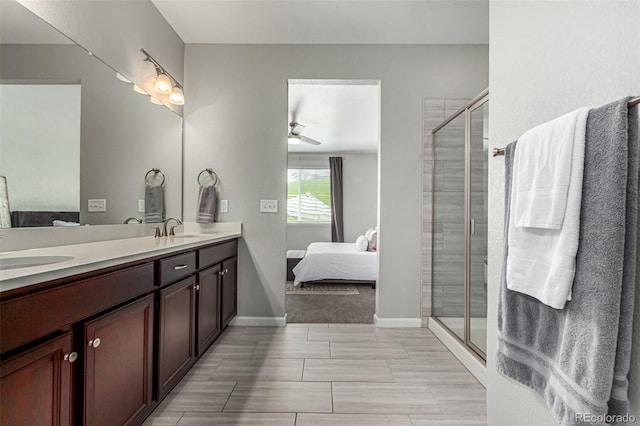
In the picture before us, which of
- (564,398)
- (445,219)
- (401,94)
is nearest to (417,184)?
(445,219)

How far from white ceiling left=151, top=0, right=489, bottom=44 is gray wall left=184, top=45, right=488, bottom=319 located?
11cm

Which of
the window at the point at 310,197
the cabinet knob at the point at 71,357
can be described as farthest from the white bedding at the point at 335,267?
the cabinet knob at the point at 71,357

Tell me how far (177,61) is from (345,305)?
301 centimetres

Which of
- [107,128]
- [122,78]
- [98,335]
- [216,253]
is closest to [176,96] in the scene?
[122,78]

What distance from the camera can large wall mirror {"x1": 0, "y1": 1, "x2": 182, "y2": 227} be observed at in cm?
133

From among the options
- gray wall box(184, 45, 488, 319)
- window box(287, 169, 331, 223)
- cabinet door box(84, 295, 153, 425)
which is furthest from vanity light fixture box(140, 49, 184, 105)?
window box(287, 169, 331, 223)

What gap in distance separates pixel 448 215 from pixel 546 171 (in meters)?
1.82

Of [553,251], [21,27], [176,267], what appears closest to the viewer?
[553,251]

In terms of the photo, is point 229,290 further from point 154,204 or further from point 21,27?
point 21,27

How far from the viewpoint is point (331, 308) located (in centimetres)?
345

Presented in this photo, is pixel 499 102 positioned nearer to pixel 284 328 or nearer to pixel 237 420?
pixel 237 420

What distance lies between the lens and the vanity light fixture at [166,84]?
2.38 metres

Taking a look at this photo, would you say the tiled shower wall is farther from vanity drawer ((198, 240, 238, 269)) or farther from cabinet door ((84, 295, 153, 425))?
cabinet door ((84, 295, 153, 425))

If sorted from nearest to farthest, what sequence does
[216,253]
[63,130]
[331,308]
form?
1. [63,130]
2. [216,253]
3. [331,308]
